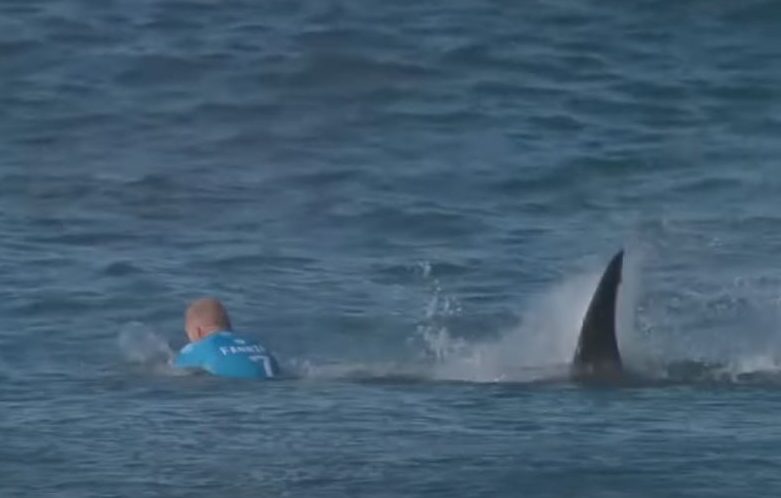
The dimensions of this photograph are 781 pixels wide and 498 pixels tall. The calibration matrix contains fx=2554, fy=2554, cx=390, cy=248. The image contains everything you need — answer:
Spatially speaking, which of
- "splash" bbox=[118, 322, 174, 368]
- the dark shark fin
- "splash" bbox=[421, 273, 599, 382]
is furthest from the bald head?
the dark shark fin

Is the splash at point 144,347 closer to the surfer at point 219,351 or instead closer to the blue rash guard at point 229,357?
the surfer at point 219,351

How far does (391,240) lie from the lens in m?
16.5

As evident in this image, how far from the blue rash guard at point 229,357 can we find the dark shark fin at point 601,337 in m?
1.44

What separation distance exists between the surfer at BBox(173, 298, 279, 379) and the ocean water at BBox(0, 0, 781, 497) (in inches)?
6.3

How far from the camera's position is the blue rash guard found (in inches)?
464

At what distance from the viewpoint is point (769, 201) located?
57.1ft

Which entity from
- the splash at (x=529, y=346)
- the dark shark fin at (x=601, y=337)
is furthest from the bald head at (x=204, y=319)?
the dark shark fin at (x=601, y=337)

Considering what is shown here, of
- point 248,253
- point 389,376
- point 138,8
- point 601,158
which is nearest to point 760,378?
point 389,376

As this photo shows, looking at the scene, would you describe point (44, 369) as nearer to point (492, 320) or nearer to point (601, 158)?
point (492, 320)

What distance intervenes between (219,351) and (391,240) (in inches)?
186

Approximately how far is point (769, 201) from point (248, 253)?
3.74 metres

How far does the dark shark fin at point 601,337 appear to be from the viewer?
11625 millimetres

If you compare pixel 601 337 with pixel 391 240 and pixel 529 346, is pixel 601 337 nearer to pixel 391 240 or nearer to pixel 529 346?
pixel 529 346

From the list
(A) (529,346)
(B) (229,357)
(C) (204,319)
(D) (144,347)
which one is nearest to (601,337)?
(A) (529,346)
